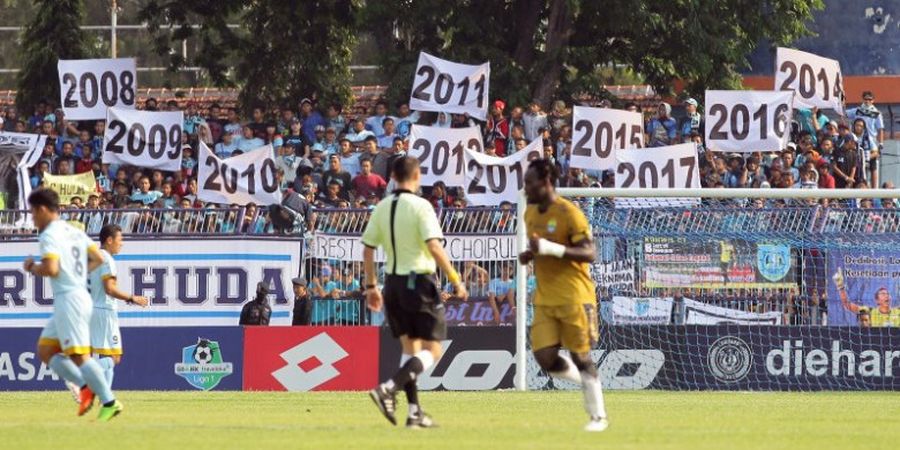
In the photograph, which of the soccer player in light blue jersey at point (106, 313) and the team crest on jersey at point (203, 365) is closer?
the soccer player in light blue jersey at point (106, 313)

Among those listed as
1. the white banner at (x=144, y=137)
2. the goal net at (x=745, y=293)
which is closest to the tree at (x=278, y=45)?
the white banner at (x=144, y=137)

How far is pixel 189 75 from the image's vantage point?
54906mm

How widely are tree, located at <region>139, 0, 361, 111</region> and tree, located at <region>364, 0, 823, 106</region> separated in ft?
4.63

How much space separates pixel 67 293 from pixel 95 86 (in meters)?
17.1

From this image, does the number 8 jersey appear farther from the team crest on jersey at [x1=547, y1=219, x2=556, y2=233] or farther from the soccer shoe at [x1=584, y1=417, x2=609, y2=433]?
the soccer shoe at [x1=584, y1=417, x2=609, y2=433]

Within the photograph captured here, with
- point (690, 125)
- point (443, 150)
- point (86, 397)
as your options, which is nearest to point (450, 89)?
point (443, 150)

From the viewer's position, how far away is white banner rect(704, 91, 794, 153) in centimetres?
2656

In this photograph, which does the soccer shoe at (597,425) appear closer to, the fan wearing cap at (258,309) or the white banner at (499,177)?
the fan wearing cap at (258,309)

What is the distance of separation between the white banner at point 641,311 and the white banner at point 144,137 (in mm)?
8845

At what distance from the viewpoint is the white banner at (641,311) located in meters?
22.7

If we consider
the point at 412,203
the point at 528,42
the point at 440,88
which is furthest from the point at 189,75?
the point at 412,203

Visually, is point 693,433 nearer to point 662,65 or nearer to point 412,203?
point 412,203

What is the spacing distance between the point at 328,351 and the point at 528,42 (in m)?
11.6

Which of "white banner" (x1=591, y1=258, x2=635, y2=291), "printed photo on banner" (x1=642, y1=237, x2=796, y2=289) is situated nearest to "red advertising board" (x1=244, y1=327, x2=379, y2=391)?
"white banner" (x1=591, y1=258, x2=635, y2=291)
